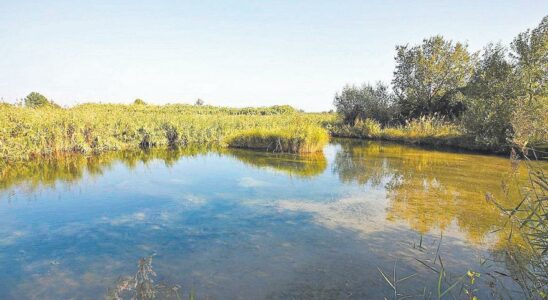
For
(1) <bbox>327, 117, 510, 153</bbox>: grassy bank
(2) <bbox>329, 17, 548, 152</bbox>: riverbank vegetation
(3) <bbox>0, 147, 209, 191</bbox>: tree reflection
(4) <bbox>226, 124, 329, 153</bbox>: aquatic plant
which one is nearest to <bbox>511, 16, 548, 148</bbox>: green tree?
(2) <bbox>329, 17, 548, 152</bbox>: riverbank vegetation

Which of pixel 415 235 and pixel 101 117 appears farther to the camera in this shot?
pixel 101 117

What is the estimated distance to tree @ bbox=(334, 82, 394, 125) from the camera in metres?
25.6

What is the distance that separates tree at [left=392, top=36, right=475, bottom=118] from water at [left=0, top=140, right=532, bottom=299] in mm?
13273

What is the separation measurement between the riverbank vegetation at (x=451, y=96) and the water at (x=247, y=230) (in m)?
3.65

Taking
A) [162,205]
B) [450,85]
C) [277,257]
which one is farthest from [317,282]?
[450,85]

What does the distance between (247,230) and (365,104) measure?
2306 centimetres

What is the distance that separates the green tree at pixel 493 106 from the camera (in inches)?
523

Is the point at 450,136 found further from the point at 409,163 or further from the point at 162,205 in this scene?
the point at 162,205

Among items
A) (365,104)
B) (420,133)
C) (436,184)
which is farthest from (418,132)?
(436,184)

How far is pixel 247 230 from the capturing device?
214 inches

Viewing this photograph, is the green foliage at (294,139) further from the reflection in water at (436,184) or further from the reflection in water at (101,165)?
the reflection in water at (436,184)

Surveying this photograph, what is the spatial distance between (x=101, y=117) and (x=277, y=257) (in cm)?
1462

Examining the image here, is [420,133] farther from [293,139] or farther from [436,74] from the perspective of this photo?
[293,139]

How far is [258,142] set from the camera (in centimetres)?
1666
